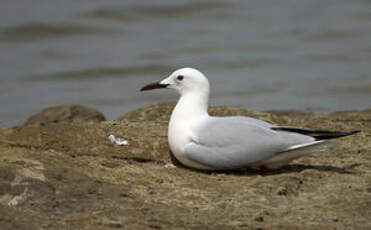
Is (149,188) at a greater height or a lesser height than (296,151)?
lesser

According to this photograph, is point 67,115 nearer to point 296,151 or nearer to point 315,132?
point 296,151

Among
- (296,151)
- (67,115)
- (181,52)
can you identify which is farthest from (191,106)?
(181,52)

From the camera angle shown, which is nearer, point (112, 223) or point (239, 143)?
point (112, 223)

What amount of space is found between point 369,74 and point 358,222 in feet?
31.0

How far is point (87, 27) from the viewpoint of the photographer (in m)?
18.2

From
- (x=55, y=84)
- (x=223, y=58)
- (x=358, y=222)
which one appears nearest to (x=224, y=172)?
(x=358, y=222)

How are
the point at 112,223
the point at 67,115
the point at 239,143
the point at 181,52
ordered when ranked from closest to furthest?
the point at 112,223 < the point at 239,143 < the point at 67,115 < the point at 181,52

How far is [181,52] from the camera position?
53.1 feet

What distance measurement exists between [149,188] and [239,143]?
922mm

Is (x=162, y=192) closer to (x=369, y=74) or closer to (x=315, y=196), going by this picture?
(x=315, y=196)

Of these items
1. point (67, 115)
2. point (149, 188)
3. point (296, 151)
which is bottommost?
point (67, 115)

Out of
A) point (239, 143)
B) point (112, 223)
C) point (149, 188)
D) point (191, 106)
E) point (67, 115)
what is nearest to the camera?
point (112, 223)

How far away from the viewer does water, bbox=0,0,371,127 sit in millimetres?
13164

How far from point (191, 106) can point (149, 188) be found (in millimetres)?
1257
